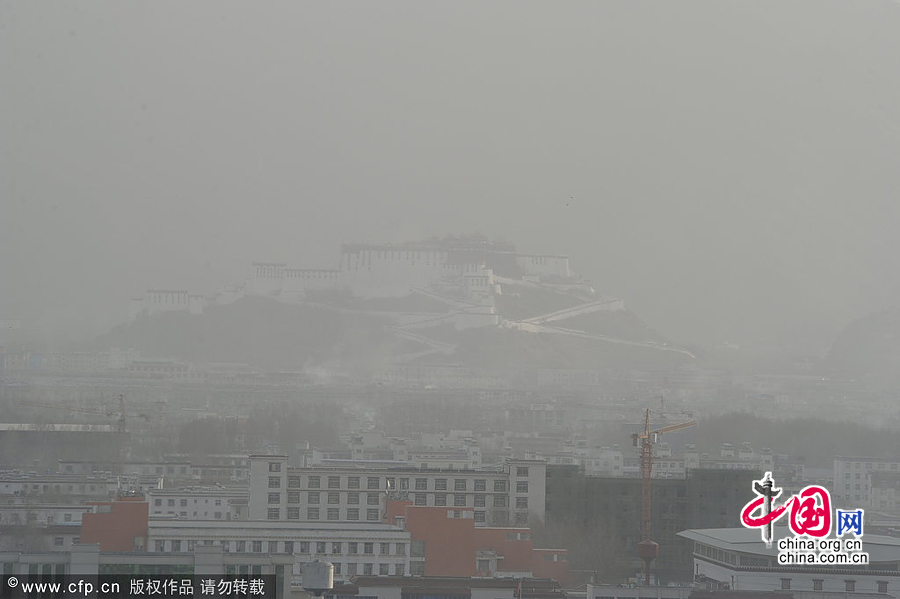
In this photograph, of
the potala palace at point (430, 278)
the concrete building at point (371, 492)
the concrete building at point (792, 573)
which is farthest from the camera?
the potala palace at point (430, 278)

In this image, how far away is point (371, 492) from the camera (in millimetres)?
7336

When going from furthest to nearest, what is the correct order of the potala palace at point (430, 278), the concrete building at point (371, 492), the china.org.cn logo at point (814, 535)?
the potala palace at point (430, 278) < the concrete building at point (371, 492) < the china.org.cn logo at point (814, 535)

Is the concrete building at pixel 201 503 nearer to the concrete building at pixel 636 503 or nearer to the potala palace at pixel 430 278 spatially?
the concrete building at pixel 636 503

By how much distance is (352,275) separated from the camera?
68.8 feet

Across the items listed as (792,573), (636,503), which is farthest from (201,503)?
(792,573)

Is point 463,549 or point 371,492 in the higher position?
point 371,492

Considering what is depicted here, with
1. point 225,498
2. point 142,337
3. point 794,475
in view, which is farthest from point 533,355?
point 225,498

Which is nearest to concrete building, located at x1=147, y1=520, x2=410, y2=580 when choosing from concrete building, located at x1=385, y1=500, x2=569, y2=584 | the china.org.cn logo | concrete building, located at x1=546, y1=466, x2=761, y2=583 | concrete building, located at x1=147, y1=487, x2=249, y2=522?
concrete building, located at x1=385, y1=500, x2=569, y2=584

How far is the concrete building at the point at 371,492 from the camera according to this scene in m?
7.21

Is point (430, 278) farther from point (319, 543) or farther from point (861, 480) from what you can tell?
point (319, 543)

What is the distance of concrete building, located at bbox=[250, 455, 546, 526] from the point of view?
721 cm

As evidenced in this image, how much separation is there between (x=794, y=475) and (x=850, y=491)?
0.45 metres

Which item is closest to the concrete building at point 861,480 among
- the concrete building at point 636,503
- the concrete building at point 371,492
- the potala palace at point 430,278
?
the concrete building at point 636,503

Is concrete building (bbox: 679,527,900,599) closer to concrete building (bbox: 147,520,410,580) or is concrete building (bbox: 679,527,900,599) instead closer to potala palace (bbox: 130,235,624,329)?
concrete building (bbox: 147,520,410,580)
